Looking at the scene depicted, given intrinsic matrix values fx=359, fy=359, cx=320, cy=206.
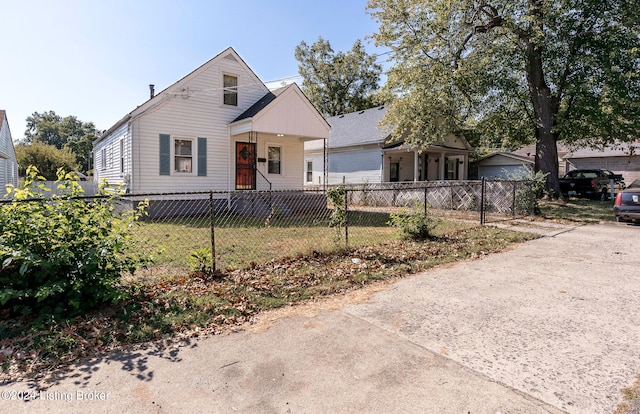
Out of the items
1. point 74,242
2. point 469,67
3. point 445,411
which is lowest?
point 445,411

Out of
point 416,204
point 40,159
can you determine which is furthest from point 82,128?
point 416,204

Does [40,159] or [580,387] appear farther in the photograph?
[40,159]

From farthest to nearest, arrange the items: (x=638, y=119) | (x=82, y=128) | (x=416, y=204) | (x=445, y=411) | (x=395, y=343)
→ (x=82, y=128) → (x=638, y=119) → (x=416, y=204) → (x=395, y=343) → (x=445, y=411)

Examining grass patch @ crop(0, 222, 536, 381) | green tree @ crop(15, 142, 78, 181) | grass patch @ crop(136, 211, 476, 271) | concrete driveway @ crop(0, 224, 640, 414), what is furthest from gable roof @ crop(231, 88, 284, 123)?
green tree @ crop(15, 142, 78, 181)

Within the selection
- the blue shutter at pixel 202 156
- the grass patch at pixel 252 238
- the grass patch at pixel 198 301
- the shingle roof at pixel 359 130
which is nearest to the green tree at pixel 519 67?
the shingle roof at pixel 359 130

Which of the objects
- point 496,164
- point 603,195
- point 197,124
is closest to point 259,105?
point 197,124

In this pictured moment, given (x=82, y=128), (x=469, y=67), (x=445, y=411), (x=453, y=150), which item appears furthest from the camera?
(x=82, y=128)

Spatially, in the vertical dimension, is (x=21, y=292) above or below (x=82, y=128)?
below

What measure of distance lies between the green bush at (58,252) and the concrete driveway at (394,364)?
3.63 feet

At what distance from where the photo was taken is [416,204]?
8.62 meters

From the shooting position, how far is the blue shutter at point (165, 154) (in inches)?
513

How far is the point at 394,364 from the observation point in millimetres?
3051

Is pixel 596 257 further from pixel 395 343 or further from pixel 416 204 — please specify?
pixel 395 343

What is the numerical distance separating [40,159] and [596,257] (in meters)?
46.2
